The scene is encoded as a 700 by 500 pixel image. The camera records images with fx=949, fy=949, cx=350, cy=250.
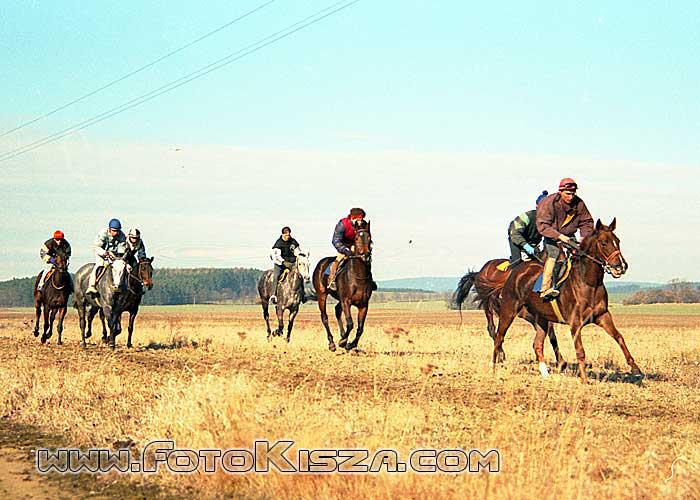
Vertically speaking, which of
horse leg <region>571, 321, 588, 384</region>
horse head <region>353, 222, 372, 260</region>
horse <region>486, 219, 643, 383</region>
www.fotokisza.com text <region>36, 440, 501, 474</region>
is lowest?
www.fotokisza.com text <region>36, 440, 501, 474</region>

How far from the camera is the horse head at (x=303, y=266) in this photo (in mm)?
24403

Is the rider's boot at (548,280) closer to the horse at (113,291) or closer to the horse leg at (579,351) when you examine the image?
the horse leg at (579,351)

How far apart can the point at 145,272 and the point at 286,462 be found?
14002 millimetres

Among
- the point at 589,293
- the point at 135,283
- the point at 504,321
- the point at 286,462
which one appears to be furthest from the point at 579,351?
the point at 135,283

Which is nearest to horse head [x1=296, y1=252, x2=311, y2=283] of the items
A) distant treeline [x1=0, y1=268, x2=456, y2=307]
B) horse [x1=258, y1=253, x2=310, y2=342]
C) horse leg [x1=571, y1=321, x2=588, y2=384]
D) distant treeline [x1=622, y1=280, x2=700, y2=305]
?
horse [x1=258, y1=253, x2=310, y2=342]

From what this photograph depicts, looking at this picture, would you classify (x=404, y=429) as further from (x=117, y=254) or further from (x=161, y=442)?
(x=117, y=254)

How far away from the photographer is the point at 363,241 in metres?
19.9

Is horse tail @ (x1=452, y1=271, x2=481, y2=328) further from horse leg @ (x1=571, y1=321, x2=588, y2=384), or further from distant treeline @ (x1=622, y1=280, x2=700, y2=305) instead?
distant treeline @ (x1=622, y1=280, x2=700, y2=305)

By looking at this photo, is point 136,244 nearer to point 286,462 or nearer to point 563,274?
point 563,274

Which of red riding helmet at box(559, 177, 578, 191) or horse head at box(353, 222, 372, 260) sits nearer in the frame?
red riding helmet at box(559, 177, 578, 191)

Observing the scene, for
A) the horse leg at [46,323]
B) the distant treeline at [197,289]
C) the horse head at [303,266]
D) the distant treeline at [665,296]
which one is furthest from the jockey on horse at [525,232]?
the distant treeline at [197,289]

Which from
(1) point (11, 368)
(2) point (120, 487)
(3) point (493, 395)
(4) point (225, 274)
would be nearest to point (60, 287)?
(1) point (11, 368)

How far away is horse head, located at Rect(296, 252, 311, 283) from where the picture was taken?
24.4m

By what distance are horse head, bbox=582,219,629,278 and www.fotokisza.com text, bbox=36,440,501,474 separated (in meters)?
6.27
